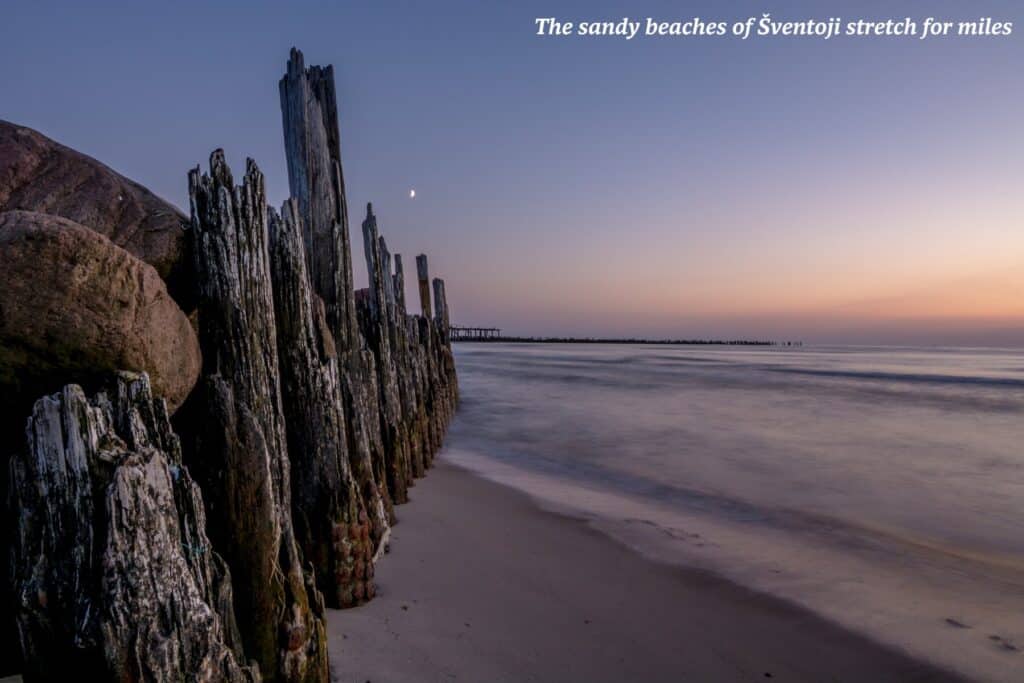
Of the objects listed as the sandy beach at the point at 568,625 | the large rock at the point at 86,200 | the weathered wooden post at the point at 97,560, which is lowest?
the sandy beach at the point at 568,625

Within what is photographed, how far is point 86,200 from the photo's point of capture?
9.05 feet

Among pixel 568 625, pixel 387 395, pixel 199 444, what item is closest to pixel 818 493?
pixel 568 625

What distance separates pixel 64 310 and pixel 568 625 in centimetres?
319

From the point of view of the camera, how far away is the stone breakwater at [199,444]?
1.83 meters

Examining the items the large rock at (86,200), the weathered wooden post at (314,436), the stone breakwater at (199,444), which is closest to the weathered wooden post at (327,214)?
the stone breakwater at (199,444)

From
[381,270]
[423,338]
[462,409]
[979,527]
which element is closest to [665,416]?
[462,409]

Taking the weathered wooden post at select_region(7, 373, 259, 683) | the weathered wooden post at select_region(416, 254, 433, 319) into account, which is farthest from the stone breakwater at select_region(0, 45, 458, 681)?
the weathered wooden post at select_region(416, 254, 433, 319)

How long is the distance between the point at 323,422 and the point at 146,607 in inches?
65.8

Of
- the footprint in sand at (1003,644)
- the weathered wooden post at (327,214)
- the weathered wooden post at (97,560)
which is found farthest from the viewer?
the weathered wooden post at (327,214)

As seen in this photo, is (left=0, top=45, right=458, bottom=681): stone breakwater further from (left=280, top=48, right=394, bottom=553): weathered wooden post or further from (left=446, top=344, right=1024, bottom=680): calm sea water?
(left=446, top=344, right=1024, bottom=680): calm sea water

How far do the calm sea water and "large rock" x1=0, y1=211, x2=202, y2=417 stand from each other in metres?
4.66

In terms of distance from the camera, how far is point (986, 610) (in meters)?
4.40

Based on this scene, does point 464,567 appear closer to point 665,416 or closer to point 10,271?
point 10,271

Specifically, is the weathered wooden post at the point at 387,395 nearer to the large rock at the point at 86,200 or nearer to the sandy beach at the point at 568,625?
the sandy beach at the point at 568,625
